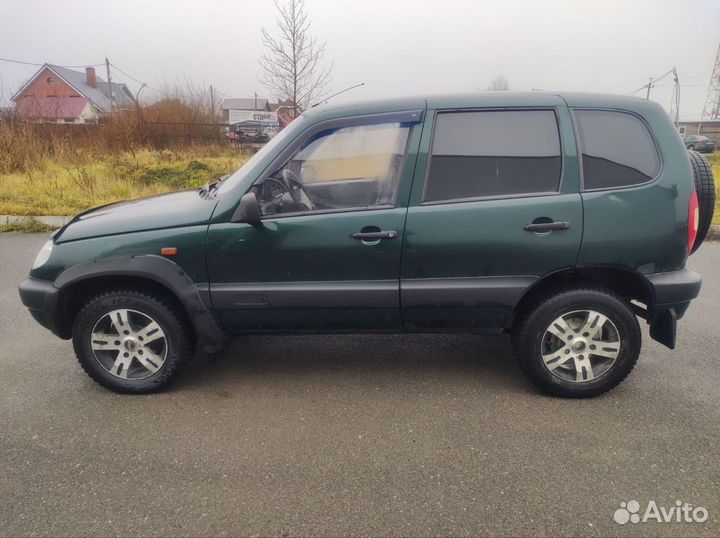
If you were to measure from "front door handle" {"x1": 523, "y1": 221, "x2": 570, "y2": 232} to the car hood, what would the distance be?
5.93ft

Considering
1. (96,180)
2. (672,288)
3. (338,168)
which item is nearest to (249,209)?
(338,168)

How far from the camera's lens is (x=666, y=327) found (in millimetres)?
3115

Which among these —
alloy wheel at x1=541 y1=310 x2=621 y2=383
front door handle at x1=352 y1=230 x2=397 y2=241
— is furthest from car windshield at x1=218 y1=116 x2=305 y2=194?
alloy wheel at x1=541 y1=310 x2=621 y2=383

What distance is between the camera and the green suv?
2.93 m

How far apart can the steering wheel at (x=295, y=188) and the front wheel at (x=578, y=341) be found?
1.48m

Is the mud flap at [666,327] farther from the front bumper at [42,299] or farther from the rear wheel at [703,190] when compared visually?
the front bumper at [42,299]

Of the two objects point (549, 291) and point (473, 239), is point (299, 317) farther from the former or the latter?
point (549, 291)

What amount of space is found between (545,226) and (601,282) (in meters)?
0.62

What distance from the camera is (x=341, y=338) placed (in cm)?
409

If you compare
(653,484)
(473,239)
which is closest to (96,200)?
(473,239)

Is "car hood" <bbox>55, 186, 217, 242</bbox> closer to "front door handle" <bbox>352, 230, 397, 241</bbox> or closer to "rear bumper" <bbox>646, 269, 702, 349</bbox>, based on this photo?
"front door handle" <bbox>352, 230, 397, 241</bbox>

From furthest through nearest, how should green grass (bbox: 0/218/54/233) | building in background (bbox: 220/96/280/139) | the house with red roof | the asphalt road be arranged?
the house with red roof
building in background (bbox: 220/96/280/139)
green grass (bbox: 0/218/54/233)
the asphalt road

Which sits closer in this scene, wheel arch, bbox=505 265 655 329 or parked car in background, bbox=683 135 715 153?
wheel arch, bbox=505 265 655 329

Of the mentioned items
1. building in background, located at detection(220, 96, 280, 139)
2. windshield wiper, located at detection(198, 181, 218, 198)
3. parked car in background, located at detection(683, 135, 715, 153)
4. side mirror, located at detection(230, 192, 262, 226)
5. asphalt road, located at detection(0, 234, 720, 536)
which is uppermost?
building in background, located at detection(220, 96, 280, 139)
